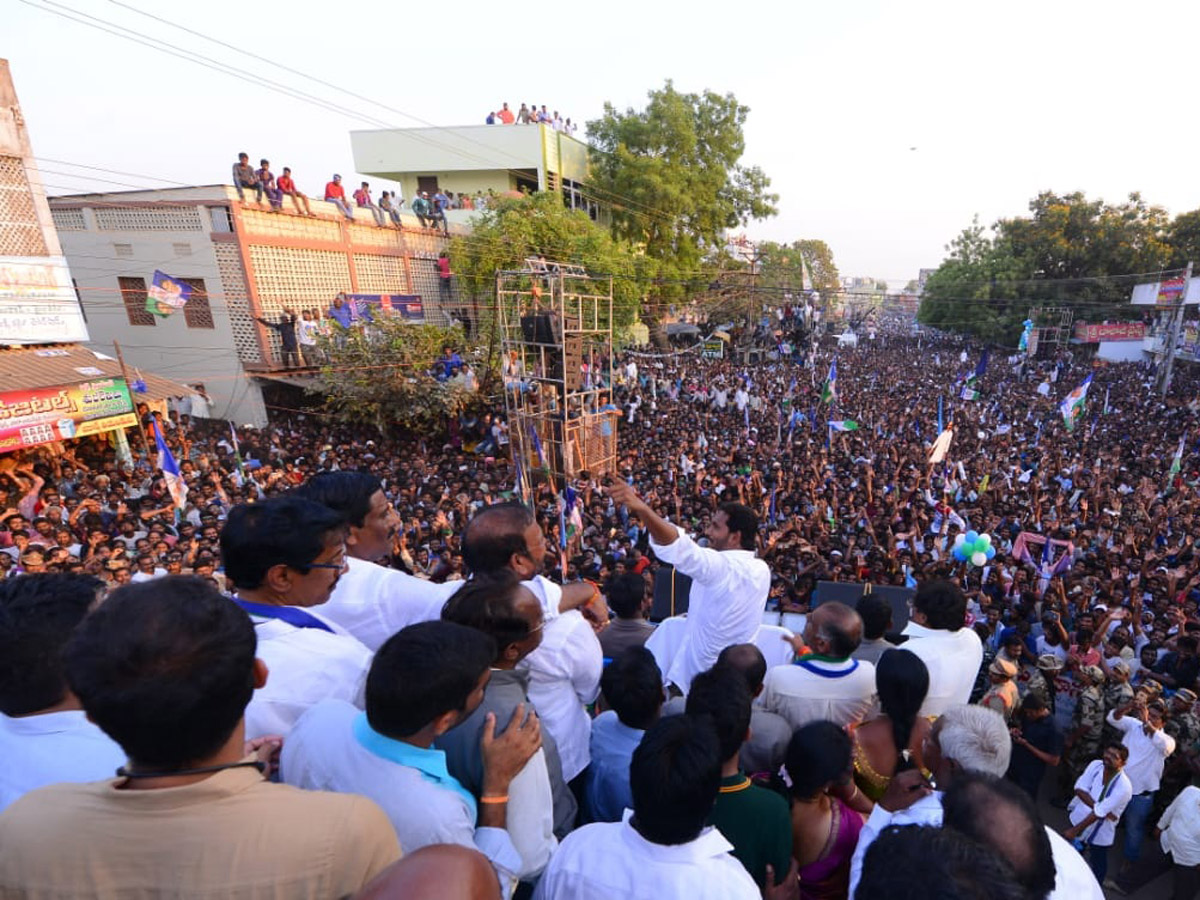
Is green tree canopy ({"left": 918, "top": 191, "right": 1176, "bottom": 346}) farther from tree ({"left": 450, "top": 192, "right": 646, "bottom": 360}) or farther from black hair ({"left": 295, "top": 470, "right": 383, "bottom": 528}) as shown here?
black hair ({"left": 295, "top": 470, "right": 383, "bottom": 528})

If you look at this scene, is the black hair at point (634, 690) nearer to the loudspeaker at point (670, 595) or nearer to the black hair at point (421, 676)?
the black hair at point (421, 676)

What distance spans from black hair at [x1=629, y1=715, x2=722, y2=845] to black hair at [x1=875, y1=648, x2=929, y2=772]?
112 cm

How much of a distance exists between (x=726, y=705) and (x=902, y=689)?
34.5 inches

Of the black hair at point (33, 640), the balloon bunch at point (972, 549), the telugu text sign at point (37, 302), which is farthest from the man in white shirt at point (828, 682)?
the telugu text sign at point (37, 302)

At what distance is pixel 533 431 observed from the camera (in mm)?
12281

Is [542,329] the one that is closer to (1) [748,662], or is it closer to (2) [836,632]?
(2) [836,632]

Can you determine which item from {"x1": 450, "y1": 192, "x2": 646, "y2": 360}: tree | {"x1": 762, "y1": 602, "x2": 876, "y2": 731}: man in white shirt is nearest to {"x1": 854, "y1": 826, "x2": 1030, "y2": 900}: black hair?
{"x1": 762, "y1": 602, "x2": 876, "y2": 731}: man in white shirt

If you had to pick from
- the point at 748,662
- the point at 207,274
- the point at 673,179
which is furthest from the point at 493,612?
the point at 673,179

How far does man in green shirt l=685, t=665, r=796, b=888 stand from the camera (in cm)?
172

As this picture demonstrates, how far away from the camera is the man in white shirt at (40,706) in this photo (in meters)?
1.34

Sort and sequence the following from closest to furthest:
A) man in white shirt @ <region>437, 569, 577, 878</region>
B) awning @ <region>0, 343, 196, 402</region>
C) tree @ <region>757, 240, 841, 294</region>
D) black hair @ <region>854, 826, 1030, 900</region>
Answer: black hair @ <region>854, 826, 1030, 900</region>, man in white shirt @ <region>437, 569, 577, 878</region>, awning @ <region>0, 343, 196, 402</region>, tree @ <region>757, 240, 841, 294</region>

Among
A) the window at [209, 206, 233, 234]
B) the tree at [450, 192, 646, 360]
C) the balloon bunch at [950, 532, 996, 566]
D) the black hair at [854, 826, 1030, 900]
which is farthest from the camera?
the tree at [450, 192, 646, 360]

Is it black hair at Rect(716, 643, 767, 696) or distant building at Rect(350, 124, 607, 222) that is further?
distant building at Rect(350, 124, 607, 222)

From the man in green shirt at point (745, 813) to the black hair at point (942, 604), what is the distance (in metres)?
1.77
